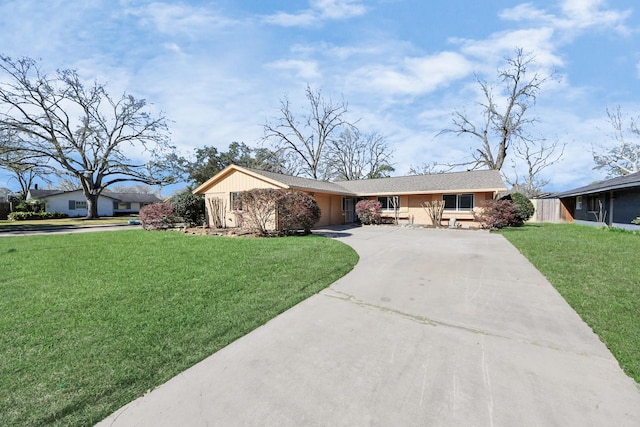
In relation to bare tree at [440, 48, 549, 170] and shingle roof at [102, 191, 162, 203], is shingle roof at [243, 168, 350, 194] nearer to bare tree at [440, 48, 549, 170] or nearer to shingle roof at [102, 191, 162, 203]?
bare tree at [440, 48, 549, 170]

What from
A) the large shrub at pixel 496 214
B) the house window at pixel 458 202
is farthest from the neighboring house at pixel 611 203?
the house window at pixel 458 202

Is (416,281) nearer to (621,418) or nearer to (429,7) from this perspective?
(621,418)

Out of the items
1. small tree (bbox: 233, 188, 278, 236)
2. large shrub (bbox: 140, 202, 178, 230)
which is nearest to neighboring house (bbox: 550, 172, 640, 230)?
small tree (bbox: 233, 188, 278, 236)

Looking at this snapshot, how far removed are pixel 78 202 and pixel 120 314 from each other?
140ft

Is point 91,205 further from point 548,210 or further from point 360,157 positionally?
point 548,210

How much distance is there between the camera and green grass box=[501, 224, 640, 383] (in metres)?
2.77

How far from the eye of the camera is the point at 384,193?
17.9 m

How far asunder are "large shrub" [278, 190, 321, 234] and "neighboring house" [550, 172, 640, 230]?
533 inches

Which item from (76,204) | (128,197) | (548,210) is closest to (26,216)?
(76,204)

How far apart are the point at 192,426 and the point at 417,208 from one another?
17.5 m

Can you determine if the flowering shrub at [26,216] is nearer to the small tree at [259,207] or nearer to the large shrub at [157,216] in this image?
the large shrub at [157,216]

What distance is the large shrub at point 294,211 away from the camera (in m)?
10.4

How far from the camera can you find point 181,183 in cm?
3303

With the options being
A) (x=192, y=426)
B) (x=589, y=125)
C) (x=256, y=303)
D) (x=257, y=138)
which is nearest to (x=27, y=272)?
(x=256, y=303)
